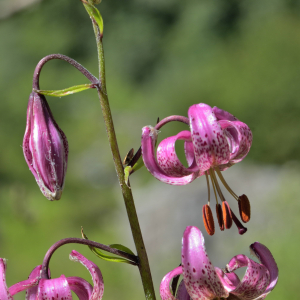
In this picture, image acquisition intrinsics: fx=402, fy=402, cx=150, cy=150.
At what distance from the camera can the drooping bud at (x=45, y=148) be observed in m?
0.84

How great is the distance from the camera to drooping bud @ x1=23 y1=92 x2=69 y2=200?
84 centimetres

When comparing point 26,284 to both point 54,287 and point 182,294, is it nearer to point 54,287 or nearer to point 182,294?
point 54,287

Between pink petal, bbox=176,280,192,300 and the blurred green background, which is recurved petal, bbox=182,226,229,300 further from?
the blurred green background

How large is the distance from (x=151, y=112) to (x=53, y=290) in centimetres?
363

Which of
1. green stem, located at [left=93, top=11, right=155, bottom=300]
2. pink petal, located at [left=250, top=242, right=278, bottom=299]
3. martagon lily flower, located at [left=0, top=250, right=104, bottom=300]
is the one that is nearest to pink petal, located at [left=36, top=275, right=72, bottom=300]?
martagon lily flower, located at [left=0, top=250, right=104, bottom=300]

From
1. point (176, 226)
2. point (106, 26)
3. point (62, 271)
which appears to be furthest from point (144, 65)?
point (62, 271)

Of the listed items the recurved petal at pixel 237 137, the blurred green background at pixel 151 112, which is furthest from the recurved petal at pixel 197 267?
the blurred green background at pixel 151 112

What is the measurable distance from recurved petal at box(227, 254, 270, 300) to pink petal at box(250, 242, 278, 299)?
0.05ft

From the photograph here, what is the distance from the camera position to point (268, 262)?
2.75 feet


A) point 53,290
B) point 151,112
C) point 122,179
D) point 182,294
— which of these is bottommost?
point 182,294

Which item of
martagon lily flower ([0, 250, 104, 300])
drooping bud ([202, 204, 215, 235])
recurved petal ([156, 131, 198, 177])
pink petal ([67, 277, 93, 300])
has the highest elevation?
recurved petal ([156, 131, 198, 177])

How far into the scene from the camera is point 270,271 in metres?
0.83

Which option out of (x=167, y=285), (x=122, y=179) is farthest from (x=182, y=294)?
(x=122, y=179)

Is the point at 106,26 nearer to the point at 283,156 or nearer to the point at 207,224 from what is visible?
the point at 283,156
